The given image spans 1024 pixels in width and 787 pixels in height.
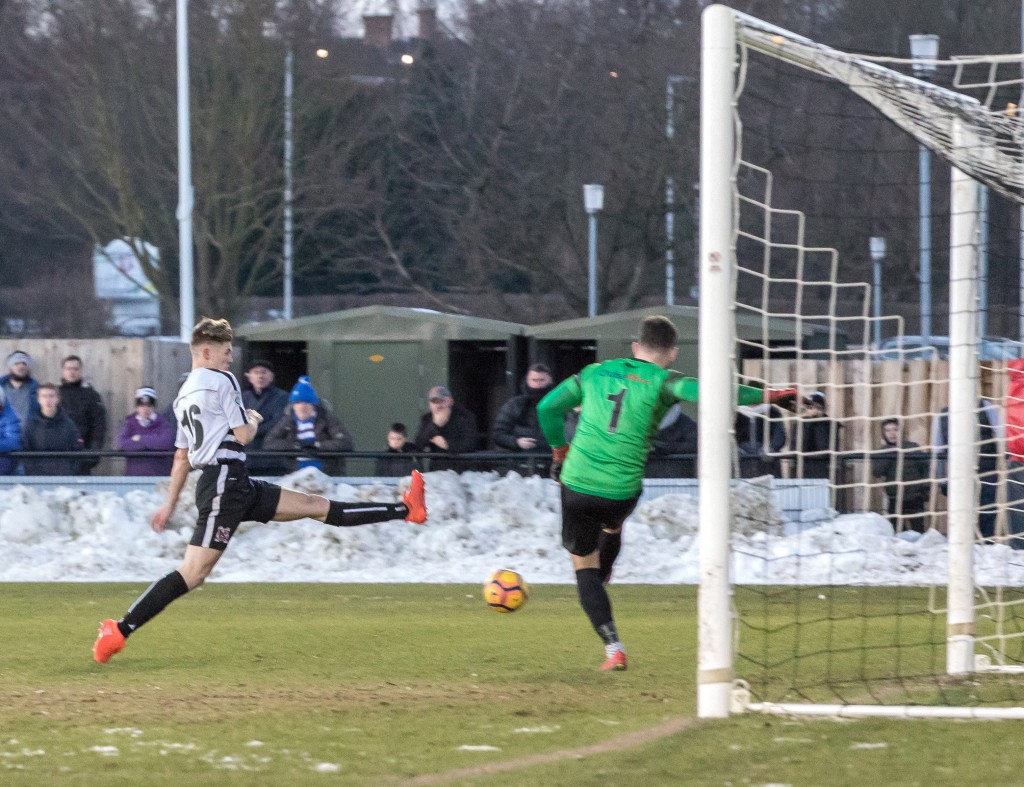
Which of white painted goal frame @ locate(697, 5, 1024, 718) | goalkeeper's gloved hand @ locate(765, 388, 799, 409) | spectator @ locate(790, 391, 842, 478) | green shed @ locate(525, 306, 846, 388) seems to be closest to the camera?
white painted goal frame @ locate(697, 5, 1024, 718)

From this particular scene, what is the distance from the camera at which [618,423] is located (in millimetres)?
7734

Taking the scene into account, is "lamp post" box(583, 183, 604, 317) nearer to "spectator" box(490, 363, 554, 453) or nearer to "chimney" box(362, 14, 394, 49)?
"chimney" box(362, 14, 394, 49)

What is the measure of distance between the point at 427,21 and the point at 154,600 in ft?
74.9

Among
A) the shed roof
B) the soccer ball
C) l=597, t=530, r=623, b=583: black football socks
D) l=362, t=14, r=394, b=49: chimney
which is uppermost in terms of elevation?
l=362, t=14, r=394, b=49: chimney

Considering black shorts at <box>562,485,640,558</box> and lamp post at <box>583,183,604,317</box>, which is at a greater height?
lamp post at <box>583,183,604,317</box>

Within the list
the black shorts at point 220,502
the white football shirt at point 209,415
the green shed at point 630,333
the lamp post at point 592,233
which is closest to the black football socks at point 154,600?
the black shorts at point 220,502

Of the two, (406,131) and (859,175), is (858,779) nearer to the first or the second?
(859,175)

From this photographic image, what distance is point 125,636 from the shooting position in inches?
324

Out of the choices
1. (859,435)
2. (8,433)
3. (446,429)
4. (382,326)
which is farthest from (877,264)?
(8,433)

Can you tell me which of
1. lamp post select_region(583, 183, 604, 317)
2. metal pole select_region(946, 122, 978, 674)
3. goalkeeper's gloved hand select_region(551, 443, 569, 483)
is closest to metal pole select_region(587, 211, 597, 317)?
lamp post select_region(583, 183, 604, 317)

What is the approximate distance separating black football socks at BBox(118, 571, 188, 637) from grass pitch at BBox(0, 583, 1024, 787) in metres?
0.25

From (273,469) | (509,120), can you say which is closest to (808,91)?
(273,469)

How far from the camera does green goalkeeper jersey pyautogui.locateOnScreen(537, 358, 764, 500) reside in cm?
772

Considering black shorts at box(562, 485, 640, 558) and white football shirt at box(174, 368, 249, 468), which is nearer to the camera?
black shorts at box(562, 485, 640, 558)
